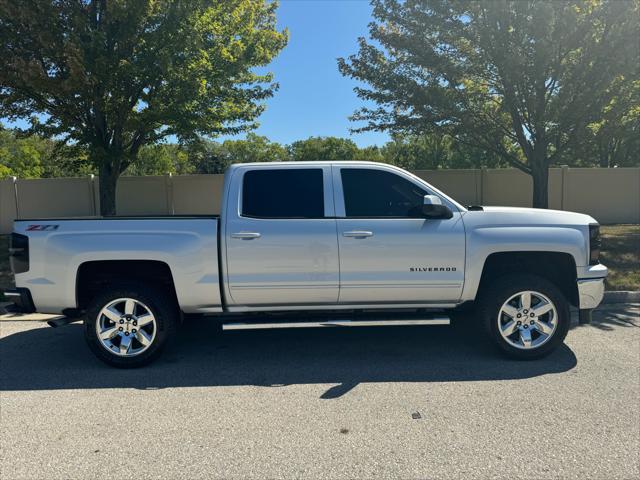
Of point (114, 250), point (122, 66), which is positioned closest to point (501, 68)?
point (122, 66)

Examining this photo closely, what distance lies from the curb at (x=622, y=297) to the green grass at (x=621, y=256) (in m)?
0.32

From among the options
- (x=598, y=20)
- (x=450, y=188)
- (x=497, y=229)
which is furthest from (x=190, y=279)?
(x=450, y=188)

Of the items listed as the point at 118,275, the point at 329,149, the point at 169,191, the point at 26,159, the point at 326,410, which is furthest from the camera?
the point at 329,149

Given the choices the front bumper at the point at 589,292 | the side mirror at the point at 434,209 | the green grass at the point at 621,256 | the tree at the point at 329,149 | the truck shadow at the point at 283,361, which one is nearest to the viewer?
the truck shadow at the point at 283,361

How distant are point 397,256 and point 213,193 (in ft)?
39.3

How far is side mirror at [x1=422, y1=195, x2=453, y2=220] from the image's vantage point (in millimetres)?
4469

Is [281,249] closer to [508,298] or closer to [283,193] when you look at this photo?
[283,193]

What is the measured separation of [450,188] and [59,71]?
12.1 metres

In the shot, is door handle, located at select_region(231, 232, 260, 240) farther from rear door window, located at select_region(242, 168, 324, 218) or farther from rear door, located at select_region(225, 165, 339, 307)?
rear door window, located at select_region(242, 168, 324, 218)

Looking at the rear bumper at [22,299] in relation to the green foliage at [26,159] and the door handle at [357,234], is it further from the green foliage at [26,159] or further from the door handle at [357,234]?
the green foliage at [26,159]

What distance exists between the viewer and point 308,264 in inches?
179

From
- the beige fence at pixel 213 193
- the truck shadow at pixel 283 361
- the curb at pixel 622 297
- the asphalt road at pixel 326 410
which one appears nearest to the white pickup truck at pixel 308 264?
the truck shadow at pixel 283 361

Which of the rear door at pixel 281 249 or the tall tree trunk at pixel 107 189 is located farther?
the tall tree trunk at pixel 107 189

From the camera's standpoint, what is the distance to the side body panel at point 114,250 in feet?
14.8
